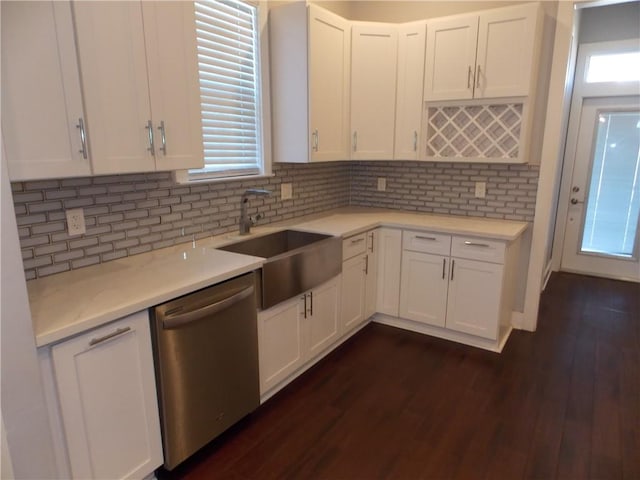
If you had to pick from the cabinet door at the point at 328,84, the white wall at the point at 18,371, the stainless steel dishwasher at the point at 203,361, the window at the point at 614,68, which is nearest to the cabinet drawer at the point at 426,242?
the cabinet door at the point at 328,84

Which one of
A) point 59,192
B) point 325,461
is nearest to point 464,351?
point 325,461

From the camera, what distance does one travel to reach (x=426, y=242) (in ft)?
10.1

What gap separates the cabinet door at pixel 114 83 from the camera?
5.19ft

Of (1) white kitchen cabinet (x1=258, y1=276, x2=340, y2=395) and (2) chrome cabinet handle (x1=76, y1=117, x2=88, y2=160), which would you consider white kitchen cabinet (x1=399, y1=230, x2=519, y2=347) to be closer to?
(1) white kitchen cabinet (x1=258, y1=276, x2=340, y2=395)

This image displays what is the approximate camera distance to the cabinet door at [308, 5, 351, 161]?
2.81 metres

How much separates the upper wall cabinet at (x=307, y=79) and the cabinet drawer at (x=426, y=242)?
859 millimetres

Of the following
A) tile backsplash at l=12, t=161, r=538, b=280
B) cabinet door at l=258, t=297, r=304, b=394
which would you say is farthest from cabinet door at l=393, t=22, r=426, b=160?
cabinet door at l=258, t=297, r=304, b=394

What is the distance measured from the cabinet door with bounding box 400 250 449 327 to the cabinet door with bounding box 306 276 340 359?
0.66 meters

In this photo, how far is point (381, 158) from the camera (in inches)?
133

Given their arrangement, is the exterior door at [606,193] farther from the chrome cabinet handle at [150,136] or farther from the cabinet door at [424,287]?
the chrome cabinet handle at [150,136]

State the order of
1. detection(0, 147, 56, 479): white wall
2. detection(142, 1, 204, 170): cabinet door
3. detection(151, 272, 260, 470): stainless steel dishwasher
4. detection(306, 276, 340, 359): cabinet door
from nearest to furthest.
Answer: detection(0, 147, 56, 479): white wall < detection(151, 272, 260, 470): stainless steel dishwasher < detection(142, 1, 204, 170): cabinet door < detection(306, 276, 340, 359): cabinet door

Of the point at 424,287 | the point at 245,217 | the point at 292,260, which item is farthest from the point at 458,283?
the point at 245,217

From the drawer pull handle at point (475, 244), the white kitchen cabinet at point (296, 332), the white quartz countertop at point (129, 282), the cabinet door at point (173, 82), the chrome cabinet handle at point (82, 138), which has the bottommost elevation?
the white kitchen cabinet at point (296, 332)

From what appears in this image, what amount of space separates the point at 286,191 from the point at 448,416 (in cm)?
192
